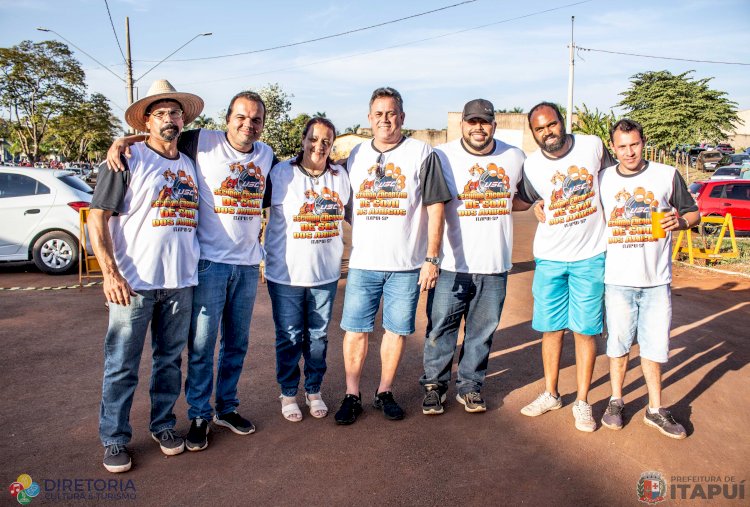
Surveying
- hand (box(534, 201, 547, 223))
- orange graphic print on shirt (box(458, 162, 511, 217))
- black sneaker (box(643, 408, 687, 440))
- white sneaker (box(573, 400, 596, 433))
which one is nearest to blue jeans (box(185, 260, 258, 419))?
orange graphic print on shirt (box(458, 162, 511, 217))

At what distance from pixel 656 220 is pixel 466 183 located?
1.25 meters

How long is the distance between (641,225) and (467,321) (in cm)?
137

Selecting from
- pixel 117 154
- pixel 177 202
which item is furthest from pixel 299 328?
pixel 117 154

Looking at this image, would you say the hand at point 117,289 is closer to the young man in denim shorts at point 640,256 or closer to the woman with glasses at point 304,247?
the woman with glasses at point 304,247

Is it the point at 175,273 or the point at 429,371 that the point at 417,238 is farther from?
the point at 175,273

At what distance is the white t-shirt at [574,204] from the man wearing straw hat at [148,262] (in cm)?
239

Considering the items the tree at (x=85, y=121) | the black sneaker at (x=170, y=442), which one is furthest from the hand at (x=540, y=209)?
the tree at (x=85, y=121)

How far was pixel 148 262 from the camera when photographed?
3.21 metres

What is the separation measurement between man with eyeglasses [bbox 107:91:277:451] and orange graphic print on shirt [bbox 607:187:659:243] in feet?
7.94

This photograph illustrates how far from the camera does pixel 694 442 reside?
11.8 ft

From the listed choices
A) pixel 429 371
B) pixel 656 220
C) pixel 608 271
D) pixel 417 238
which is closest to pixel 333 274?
pixel 417 238

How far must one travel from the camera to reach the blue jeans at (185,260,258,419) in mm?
3500

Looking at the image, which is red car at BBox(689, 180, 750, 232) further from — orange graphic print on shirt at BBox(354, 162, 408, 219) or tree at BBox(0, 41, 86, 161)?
tree at BBox(0, 41, 86, 161)

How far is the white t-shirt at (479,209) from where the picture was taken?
3939mm
